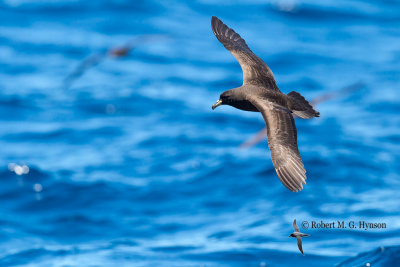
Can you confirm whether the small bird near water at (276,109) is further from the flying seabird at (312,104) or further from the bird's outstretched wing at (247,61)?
the flying seabird at (312,104)

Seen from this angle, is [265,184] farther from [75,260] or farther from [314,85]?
[314,85]

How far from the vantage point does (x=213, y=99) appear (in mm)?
21016

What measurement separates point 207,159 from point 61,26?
11954 mm

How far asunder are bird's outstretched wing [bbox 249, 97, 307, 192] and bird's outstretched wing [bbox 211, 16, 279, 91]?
80cm

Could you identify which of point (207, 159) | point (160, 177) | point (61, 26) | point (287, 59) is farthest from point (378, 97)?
point (61, 26)

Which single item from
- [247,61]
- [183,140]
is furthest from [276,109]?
[183,140]

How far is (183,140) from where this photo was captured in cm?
1866

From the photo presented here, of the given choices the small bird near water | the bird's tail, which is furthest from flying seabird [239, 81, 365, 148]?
the bird's tail

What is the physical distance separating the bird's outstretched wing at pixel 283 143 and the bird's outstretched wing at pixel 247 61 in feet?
2.63

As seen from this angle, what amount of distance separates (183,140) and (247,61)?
937 centimetres

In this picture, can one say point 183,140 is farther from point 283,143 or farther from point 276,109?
point 283,143

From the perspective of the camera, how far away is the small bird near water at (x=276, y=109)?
Answer: 7.54m

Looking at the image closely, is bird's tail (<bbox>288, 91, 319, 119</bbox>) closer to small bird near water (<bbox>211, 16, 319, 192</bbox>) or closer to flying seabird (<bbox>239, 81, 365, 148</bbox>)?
small bird near water (<bbox>211, 16, 319, 192</bbox>)

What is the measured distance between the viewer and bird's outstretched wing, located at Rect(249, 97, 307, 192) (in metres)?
7.46
